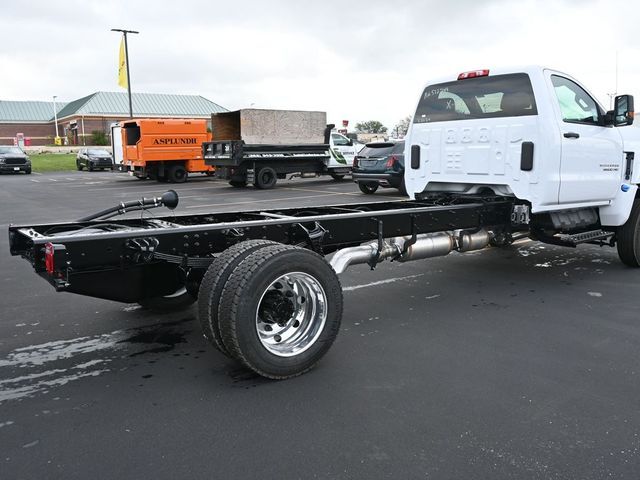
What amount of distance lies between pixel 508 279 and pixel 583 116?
200 cm

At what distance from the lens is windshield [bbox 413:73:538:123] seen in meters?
5.84

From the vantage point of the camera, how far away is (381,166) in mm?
15922

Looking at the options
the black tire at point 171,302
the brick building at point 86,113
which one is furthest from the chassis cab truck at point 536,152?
the brick building at point 86,113

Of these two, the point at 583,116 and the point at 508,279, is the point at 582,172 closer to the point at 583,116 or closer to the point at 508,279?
the point at 583,116

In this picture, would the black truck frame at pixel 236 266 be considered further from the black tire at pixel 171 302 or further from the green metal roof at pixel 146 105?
the green metal roof at pixel 146 105

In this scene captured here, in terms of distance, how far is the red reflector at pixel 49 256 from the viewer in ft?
10.9

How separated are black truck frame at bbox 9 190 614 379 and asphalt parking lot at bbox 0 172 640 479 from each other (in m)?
0.32

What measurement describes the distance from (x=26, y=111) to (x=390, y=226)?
3851 inches

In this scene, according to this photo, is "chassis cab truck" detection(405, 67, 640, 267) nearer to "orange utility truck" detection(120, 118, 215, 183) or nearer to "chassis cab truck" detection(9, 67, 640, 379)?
"chassis cab truck" detection(9, 67, 640, 379)

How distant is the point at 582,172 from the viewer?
6.03 m

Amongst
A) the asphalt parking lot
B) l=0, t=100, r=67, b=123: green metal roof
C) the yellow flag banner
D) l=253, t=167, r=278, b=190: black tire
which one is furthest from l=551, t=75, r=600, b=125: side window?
l=0, t=100, r=67, b=123: green metal roof

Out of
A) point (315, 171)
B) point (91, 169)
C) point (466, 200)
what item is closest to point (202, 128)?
point (315, 171)

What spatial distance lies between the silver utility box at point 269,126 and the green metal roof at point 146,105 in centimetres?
5807

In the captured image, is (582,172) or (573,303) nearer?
(573,303)
